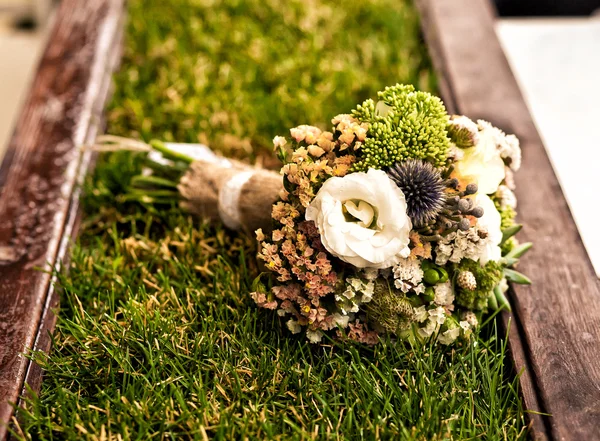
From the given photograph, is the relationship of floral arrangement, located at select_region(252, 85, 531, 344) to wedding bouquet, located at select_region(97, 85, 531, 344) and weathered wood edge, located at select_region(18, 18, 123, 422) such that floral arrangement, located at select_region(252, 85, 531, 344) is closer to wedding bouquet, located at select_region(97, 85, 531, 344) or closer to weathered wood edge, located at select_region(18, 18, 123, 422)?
wedding bouquet, located at select_region(97, 85, 531, 344)

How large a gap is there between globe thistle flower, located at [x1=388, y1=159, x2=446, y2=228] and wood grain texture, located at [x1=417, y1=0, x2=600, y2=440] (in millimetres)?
335

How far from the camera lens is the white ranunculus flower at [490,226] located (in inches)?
44.9

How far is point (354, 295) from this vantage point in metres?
1.13

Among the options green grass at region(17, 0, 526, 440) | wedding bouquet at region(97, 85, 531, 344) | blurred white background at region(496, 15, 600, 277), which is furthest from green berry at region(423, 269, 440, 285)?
blurred white background at region(496, 15, 600, 277)

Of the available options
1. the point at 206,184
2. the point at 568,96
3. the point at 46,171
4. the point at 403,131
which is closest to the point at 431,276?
the point at 403,131

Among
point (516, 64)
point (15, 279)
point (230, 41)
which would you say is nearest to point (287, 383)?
point (15, 279)

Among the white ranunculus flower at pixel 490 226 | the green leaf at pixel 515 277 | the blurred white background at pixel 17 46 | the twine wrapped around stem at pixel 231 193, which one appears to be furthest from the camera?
the blurred white background at pixel 17 46

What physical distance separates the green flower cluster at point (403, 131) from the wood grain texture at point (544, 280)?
0.39 meters

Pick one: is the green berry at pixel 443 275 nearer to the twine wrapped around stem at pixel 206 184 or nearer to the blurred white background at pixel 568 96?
the twine wrapped around stem at pixel 206 184

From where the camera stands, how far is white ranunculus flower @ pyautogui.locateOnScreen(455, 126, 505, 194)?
1.16m

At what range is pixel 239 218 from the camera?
1.46m

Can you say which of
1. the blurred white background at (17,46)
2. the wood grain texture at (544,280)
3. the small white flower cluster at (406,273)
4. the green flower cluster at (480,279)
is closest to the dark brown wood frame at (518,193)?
the wood grain texture at (544,280)

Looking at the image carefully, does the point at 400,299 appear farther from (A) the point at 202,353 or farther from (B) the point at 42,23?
(B) the point at 42,23

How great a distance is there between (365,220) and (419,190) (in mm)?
105
